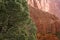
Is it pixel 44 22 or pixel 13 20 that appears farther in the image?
pixel 44 22

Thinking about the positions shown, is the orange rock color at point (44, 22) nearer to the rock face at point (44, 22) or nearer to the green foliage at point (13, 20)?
the rock face at point (44, 22)

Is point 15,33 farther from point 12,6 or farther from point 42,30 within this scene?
point 42,30

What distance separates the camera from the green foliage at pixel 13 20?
3824mm

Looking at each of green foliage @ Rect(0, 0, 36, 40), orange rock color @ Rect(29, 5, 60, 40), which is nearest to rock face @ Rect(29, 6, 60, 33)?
orange rock color @ Rect(29, 5, 60, 40)

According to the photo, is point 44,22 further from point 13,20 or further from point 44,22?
point 13,20

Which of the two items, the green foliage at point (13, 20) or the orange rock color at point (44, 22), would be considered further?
the orange rock color at point (44, 22)

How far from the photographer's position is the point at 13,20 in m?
3.91

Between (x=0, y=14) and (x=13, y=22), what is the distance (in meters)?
0.27

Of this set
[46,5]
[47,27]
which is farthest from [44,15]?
[46,5]

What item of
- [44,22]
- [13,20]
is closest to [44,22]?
[44,22]

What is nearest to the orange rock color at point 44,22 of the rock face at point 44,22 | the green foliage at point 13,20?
the rock face at point 44,22

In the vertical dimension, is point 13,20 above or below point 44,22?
above

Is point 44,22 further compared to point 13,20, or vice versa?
point 44,22

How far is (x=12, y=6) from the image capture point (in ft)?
12.8
